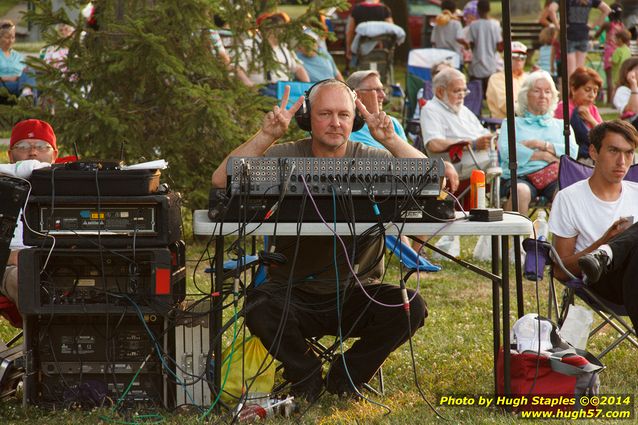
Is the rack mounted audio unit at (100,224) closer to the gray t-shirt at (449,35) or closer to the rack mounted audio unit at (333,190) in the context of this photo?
the rack mounted audio unit at (333,190)

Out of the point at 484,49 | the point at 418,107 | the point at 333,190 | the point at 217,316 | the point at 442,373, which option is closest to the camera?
the point at 333,190

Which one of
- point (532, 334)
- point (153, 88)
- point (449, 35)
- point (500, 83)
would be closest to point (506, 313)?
point (532, 334)

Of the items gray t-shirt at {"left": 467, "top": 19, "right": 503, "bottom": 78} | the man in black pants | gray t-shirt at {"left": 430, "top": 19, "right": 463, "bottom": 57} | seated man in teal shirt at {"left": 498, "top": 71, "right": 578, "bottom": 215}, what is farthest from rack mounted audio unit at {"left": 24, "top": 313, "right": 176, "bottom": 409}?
gray t-shirt at {"left": 430, "top": 19, "right": 463, "bottom": 57}

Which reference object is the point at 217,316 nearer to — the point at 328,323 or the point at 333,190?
the point at 328,323

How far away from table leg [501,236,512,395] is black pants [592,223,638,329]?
2.14ft

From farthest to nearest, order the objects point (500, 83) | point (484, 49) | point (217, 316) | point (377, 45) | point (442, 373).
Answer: point (377, 45) → point (484, 49) → point (500, 83) → point (442, 373) → point (217, 316)

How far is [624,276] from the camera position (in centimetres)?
486

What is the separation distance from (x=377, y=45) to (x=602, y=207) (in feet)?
37.3

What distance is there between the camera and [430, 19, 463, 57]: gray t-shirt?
1716 centimetres

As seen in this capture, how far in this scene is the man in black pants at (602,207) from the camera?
16.9ft

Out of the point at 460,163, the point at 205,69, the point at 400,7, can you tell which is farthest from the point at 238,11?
the point at 400,7

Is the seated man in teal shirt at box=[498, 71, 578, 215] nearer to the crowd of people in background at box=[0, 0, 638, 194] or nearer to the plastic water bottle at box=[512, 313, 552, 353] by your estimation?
Answer: the crowd of people in background at box=[0, 0, 638, 194]

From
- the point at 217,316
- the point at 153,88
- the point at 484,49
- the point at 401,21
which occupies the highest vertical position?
the point at 401,21

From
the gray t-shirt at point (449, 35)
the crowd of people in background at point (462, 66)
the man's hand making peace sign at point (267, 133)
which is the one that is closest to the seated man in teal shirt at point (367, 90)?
the crowd of people in background at point (462, 66)
